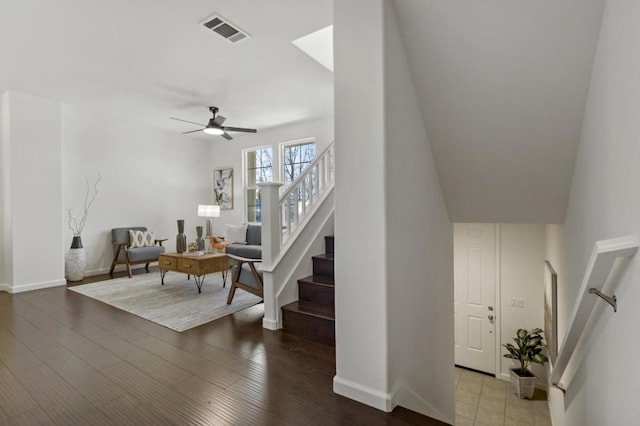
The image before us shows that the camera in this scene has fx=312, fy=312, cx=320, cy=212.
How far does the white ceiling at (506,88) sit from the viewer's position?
1.69 metres

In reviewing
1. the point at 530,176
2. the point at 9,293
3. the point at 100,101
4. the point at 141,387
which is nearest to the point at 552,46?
the point at 530,176

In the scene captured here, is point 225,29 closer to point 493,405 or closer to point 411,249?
point 411,249

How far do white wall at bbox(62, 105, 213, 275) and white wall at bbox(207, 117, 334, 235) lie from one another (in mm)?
415

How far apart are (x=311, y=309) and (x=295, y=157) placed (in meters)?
4.30

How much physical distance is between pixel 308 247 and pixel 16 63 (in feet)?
13.5

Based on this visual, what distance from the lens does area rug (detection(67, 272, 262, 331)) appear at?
3586 mm

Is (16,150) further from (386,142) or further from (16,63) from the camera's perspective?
(386,142)

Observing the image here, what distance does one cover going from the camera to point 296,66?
3.87 m

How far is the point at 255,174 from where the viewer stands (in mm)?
7422

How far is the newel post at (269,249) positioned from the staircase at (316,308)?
0.43 feet

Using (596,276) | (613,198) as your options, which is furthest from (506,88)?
(596,276)

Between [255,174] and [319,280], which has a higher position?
[255,174]

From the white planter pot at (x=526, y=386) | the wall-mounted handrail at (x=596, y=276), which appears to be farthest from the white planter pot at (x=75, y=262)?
the white planter pot at (x=526, y=386)

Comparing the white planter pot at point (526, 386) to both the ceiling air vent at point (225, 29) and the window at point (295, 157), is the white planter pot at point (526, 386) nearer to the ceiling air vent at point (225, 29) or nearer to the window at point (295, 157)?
the window at point (295, 157)
